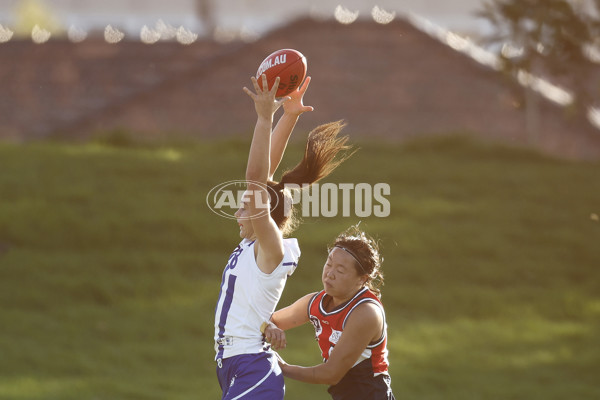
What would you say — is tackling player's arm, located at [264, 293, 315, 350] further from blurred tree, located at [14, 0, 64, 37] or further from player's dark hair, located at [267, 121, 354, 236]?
blurred tree, located at [14, 0, 64, 37]

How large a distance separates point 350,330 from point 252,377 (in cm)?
56

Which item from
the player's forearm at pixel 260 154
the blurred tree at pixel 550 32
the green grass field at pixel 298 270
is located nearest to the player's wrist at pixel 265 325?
the player's forearm at pixel 260 154

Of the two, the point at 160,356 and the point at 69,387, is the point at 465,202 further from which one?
the point at 69,387

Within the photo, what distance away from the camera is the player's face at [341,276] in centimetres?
507

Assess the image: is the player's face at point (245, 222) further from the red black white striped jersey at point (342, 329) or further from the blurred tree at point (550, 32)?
the blurred tree at point (550, 32)

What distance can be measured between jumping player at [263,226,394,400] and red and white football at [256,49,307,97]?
3.02 feet

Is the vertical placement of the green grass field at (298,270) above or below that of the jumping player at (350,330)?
above

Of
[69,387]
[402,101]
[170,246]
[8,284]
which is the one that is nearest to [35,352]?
[69,387]

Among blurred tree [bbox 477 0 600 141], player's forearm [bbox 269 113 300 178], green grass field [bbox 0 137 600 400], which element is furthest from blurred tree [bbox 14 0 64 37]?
player's forearm [bbox 269 113 300 178]

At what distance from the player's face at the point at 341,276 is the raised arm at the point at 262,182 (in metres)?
0.29

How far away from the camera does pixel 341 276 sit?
5070 millimetres

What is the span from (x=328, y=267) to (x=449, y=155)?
784 inches

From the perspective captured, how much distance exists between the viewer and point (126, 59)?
86.9 ft

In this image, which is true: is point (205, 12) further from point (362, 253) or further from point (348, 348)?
point (348, 348)
